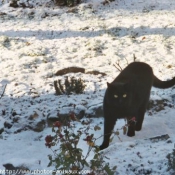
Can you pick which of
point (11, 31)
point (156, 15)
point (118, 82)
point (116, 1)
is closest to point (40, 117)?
point (118, 82)

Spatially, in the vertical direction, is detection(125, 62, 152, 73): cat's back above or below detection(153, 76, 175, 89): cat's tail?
above

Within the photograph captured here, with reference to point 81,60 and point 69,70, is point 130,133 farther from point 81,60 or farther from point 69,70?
point 81,60

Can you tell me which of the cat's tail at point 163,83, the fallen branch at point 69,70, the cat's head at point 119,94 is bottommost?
the fallen branch at point 69,70

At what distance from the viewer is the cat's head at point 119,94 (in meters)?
5.05

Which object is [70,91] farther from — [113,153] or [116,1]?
[116,1]

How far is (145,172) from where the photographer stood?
4098mm

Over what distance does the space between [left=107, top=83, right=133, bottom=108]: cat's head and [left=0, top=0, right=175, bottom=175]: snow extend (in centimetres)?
56

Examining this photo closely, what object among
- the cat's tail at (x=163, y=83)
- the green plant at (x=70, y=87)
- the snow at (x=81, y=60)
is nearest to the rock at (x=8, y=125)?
the snow at (x=81, y=60)

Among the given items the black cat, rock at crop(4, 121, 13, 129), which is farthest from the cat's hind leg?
rock at crop(4, 121, 13, 129)

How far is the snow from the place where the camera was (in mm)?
5020

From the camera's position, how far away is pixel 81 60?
9.26m

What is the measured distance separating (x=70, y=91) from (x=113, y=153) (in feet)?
9.08

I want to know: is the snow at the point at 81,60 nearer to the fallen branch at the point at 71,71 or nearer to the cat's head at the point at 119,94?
the fallen branch at the point at 71,71

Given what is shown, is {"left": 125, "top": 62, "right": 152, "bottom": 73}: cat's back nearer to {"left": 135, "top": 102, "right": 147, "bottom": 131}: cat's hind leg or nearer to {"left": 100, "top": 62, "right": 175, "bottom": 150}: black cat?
{"left": 100, "top": 62, "right": 175, "bottom": 150}: black cat
